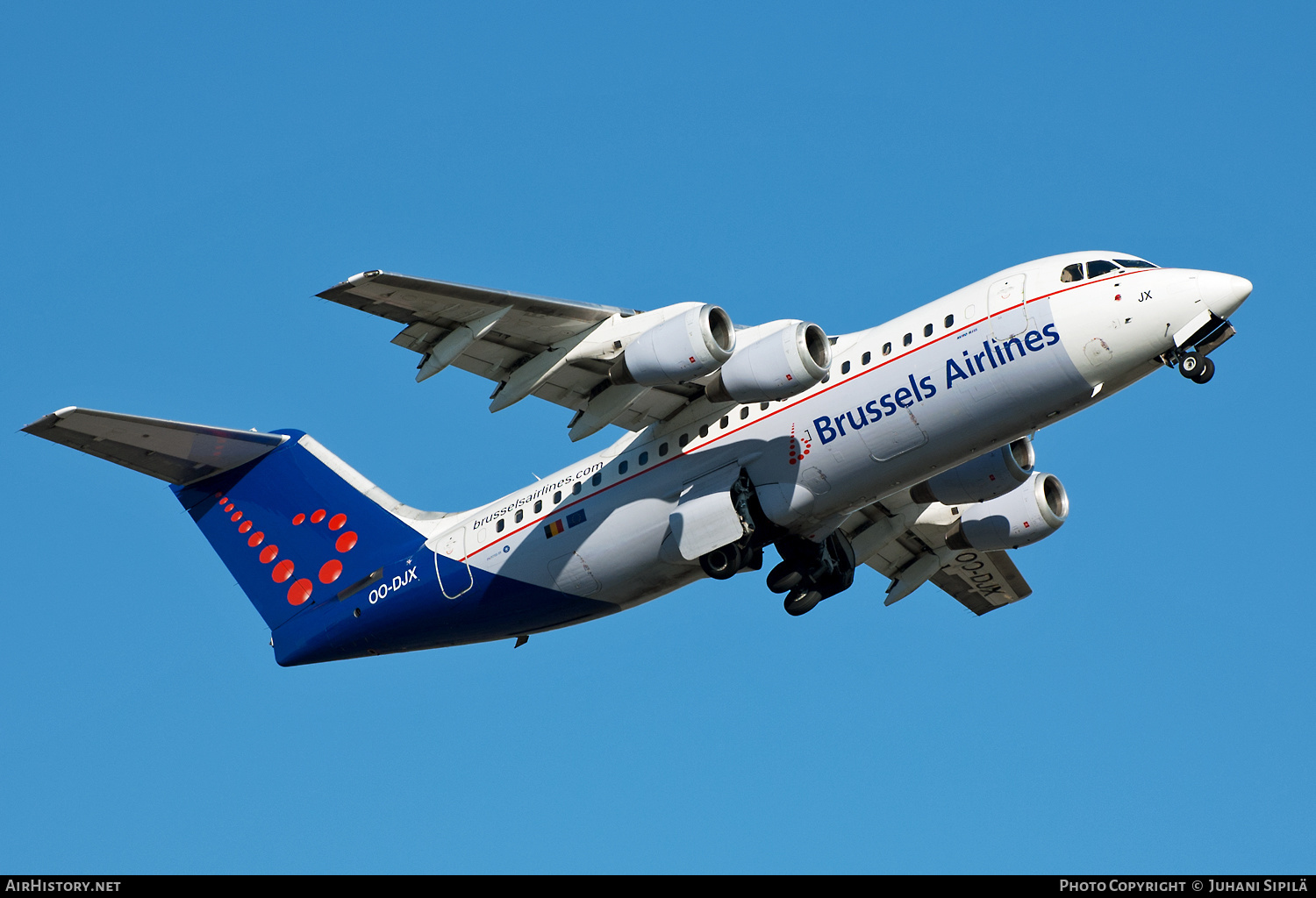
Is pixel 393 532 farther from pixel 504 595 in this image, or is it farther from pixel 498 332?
pixel 498 332

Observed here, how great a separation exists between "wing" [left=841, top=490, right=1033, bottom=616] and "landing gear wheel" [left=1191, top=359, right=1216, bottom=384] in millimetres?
4010

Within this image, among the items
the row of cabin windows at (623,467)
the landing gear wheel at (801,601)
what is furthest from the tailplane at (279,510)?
the landing gear wheel at (801,601)

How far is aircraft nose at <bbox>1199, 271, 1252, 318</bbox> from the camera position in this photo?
1330cm

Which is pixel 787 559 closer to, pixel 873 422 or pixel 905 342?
pixel 873 422

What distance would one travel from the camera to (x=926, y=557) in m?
18.2

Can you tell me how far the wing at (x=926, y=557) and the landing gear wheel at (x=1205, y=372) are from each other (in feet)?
13.2

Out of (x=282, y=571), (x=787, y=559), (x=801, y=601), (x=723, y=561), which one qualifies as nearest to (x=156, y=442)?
(x=282, y=571)

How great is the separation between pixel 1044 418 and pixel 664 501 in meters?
3.66

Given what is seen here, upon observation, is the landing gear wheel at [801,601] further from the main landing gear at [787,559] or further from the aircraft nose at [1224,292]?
the aircraft nose at [1224,292]

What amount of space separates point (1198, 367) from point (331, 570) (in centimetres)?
924

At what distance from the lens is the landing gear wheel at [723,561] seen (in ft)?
49.3

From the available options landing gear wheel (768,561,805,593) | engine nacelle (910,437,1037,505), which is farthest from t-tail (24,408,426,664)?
engine nacelle (910,437,1037,505)

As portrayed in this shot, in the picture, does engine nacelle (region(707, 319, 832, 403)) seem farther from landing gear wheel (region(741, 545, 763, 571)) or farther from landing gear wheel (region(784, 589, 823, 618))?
landing gear wheel (region(784, 589, 823, 618))
